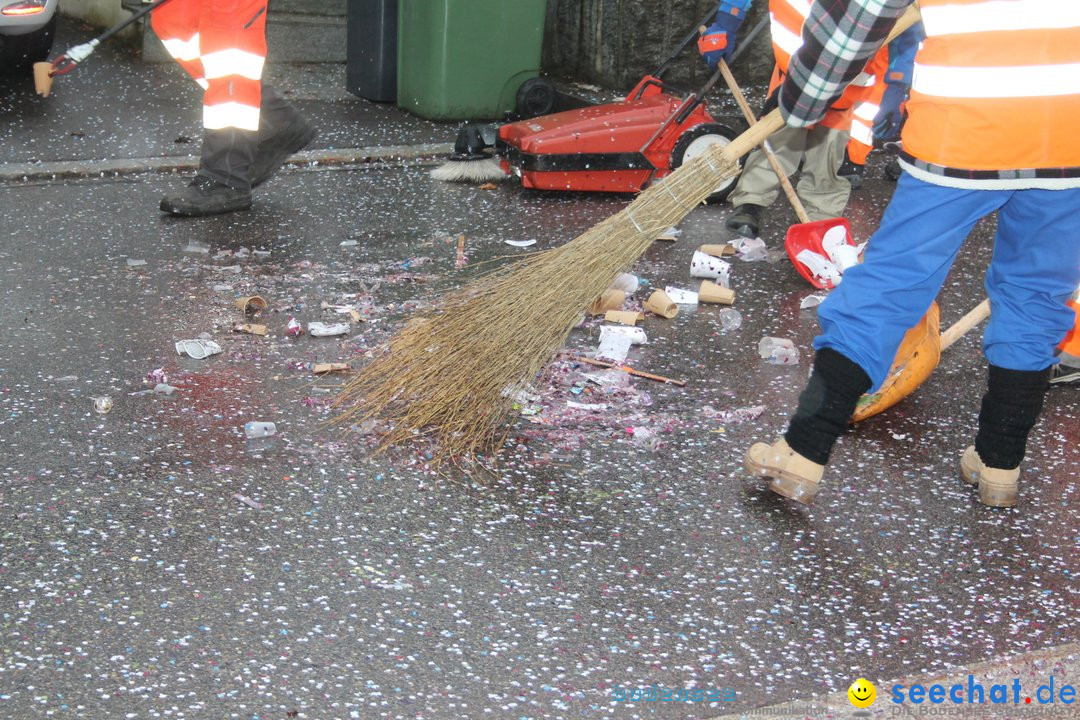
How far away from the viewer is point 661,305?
171 inches

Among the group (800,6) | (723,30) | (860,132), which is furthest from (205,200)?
(860,132)

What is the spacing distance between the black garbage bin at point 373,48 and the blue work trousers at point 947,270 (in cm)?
515

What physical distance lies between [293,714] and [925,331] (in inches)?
86.7

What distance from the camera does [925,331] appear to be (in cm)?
354

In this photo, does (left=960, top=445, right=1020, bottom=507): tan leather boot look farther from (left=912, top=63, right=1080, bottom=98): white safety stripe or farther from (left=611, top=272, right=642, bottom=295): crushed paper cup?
(left=611, top=272, right=642, bottom=295): crushed paper cup

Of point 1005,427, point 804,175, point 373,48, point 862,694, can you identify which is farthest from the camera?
point 373,48

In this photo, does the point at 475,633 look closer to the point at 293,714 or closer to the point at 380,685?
the point at 380,685

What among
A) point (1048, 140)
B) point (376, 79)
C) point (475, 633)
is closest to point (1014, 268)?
point (1048, 140)

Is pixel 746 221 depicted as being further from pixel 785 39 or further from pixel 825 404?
pixel 825 404

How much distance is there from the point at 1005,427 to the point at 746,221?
2.36 m

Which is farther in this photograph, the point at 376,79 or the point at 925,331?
the point at 376,79

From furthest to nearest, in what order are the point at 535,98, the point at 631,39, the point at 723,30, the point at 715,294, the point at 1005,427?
the point at 631,39
the point at 535,98
the point at 723,30
the point at 715,294
the point at 1005,427

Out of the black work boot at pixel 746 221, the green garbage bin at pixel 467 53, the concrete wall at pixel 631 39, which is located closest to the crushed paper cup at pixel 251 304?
the black work boot at pixel 746 221

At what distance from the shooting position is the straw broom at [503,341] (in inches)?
131
